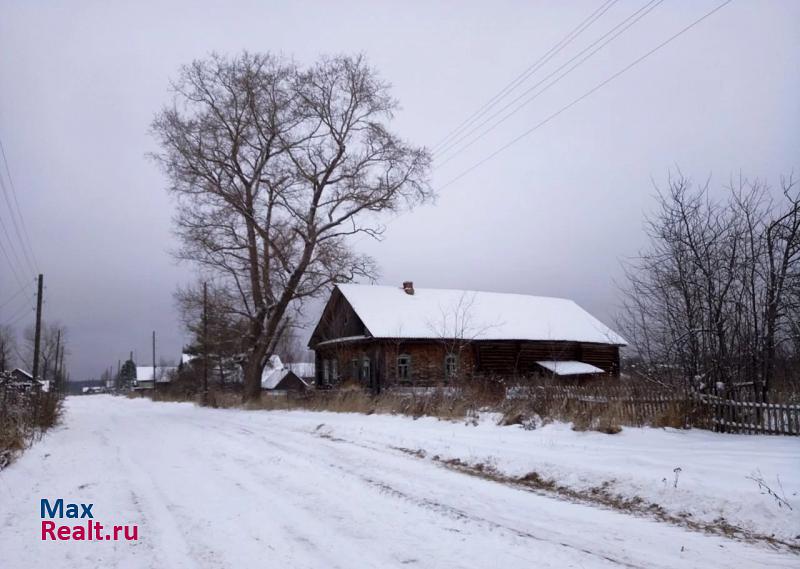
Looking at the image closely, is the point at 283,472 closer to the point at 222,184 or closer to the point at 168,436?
the point at 168,436

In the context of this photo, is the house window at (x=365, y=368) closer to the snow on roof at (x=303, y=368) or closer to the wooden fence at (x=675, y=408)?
the wooden fence at (x=675, y=408)

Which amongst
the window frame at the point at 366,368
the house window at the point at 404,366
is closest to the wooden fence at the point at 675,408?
the house window at the point at 404,366

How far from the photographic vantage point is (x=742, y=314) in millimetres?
13125

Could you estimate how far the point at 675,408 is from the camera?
12.8 metres

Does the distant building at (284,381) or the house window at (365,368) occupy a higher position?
the house window at (365,368)

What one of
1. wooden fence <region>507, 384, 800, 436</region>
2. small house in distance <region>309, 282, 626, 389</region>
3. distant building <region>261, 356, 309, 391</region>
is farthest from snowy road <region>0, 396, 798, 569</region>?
distant building <region>261, 356, 309, 391</region>

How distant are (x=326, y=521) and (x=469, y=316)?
29856 mm

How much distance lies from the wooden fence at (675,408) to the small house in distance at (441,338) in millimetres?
16830

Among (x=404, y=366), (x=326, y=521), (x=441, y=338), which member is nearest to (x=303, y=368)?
(x=404, y=366)

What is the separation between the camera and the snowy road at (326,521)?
557 centimetres

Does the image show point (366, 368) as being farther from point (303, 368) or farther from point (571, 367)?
point (303, 368)

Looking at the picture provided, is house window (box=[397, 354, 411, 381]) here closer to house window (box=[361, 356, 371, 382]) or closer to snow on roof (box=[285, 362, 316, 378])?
house window (box=[361, 356, 371, 382])

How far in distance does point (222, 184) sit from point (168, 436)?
17.6 meters

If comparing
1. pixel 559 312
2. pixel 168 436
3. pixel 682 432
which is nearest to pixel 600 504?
pixel 682 432
